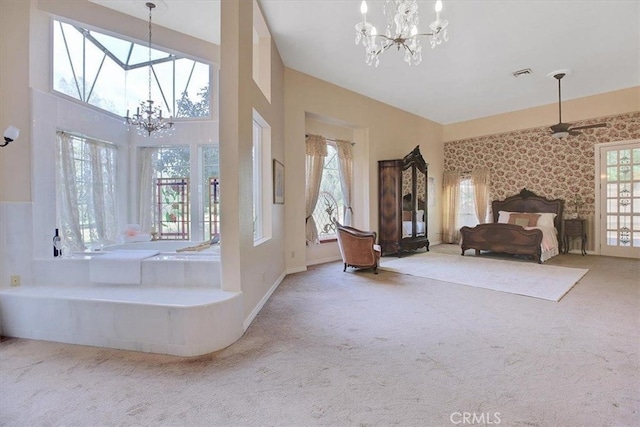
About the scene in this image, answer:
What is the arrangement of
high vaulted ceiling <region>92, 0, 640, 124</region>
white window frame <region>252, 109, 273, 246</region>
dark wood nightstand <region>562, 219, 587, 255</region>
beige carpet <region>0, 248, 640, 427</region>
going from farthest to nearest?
dark wood nightstand <region>562, 219, 587, 255</region>, white window frame <region>252, 109, 273, 246</region>, high vaulted ceiling <region>92, 0, 640, 124</region>, beige carpet <region>0, 248, 640, 427</region>

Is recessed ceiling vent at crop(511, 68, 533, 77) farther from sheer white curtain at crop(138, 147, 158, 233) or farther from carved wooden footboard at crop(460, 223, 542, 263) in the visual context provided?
sheer white curtain at crop(138, 147, 158, 233)

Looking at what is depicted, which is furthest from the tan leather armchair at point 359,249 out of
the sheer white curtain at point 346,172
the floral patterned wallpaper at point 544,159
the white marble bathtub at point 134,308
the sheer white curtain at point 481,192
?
the floral patterned wallpaper at point 544,159

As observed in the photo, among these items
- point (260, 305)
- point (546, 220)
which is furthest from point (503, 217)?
point (260, 305)

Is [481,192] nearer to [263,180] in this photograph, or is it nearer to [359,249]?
[359,249]

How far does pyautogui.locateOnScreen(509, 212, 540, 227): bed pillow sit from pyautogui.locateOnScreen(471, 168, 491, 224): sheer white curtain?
93 centimetres

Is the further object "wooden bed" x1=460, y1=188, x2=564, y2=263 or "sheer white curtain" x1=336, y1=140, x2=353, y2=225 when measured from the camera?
"sheer white curtain" x1=336, y1=140, x2=353, y2=225

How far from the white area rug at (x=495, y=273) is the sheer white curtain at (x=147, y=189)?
14.4 ft

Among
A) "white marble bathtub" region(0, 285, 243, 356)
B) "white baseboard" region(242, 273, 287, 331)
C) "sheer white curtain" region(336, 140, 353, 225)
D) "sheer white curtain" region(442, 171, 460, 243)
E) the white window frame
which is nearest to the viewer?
"white marble bathtub" region(0, 285, 243, 356)

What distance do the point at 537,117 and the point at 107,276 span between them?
29.0 feet

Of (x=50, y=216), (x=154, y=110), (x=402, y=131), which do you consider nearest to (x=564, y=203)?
(x=402, y=131)

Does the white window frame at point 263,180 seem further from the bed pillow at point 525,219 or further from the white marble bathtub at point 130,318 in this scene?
the bed pillow at point 525,219

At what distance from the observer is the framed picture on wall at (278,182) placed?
4176 millimetres

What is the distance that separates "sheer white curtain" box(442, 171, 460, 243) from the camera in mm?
8258

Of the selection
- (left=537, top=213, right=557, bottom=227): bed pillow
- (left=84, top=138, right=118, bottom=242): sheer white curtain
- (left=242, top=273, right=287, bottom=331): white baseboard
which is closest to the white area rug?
(left=537, top=213, right=557, bottom=227): bed pillow
